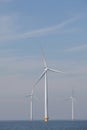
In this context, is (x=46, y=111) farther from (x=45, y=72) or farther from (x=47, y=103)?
(x=45, y=72)

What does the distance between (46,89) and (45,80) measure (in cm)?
276

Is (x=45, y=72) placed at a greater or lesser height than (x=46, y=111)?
greater

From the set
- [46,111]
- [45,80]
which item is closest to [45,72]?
[45,80]

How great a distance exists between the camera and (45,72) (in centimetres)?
12512

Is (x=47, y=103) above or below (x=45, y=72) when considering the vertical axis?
below

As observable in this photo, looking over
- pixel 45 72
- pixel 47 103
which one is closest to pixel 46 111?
pixel 47 103

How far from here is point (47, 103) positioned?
12812 centimetres

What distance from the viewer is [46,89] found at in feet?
424

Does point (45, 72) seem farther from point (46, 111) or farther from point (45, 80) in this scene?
point (46, 111)

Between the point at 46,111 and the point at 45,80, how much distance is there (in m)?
9.84

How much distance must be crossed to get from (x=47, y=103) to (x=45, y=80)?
703 centimetres

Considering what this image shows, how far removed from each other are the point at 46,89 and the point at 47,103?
14.1ft

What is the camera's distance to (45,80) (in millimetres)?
129375
